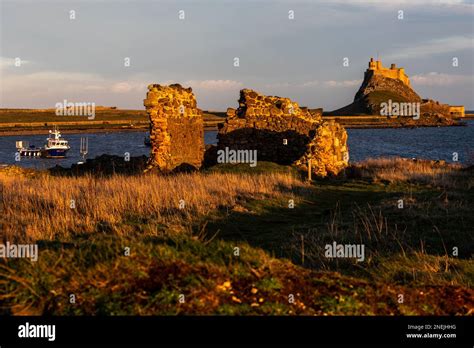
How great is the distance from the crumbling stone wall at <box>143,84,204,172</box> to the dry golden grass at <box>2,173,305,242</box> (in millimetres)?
5266

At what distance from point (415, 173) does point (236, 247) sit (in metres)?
17.7

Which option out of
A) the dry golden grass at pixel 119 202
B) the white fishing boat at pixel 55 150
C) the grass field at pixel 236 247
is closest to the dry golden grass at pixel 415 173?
the grass field at pixel 236 247

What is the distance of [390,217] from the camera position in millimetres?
14023

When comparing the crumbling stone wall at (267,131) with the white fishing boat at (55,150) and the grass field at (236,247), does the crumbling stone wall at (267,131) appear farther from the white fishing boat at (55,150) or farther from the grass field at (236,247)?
the white fishing boat at (55,150)

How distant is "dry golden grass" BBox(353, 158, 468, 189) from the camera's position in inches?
829

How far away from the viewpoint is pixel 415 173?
2369cm

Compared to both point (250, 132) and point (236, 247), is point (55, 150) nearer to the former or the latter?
point (250, 132)

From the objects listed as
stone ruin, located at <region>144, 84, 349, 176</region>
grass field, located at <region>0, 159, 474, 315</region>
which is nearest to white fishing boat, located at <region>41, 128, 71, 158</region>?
stone ruin, located at <region>144, 84, 349, 176</region>

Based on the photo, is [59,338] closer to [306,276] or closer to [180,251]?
[180,251]

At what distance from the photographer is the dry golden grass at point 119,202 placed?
1095 centimetres

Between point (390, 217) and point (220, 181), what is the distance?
6612 mm

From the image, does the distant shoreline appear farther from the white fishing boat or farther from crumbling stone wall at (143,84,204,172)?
crumbling stone wall at (143,84,204,172)

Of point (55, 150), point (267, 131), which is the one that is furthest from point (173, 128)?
point (55, 150)

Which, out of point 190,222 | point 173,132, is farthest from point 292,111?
point 190,222
